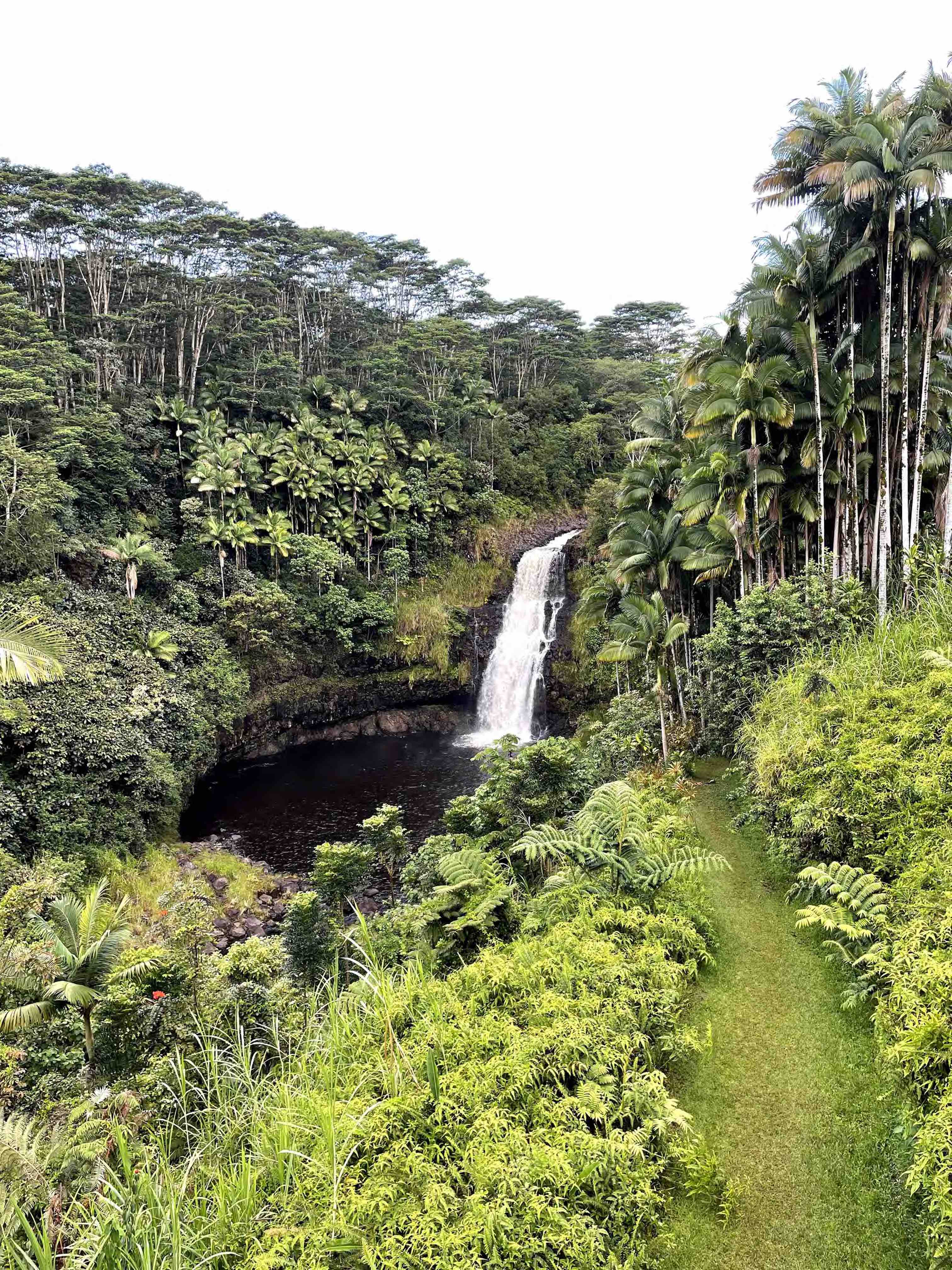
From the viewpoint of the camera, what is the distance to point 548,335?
137 ft

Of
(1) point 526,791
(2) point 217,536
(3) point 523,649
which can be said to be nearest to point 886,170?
(1) point 526,791

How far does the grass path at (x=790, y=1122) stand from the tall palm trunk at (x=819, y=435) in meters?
10.3

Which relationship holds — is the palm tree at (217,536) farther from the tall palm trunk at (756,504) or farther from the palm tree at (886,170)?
the palm tree at (886,170)

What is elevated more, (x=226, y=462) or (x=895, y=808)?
(x=226, y=462)

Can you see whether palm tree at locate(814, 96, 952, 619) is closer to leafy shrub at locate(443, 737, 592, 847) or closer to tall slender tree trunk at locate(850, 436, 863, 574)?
tall slender tree trunk at locate(850, 436, 863, 574)

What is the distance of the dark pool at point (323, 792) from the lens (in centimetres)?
1938

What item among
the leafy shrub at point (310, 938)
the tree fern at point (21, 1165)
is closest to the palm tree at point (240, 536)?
the leafy shrub at point (310, 938)

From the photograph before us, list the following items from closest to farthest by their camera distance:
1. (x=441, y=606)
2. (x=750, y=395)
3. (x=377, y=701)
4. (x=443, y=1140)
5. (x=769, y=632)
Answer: (x=443, y=1140), (x=769, y=632), (x=750, y=395), (x=377, y=701), (x=441, y=606)

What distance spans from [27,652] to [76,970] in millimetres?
4056

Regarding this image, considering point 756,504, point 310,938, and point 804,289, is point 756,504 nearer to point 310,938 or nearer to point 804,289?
point 804,289

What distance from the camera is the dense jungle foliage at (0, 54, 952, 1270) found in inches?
153

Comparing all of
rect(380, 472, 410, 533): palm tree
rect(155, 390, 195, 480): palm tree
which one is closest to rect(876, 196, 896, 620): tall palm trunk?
rect(380, 472, 410, 533): palm tree

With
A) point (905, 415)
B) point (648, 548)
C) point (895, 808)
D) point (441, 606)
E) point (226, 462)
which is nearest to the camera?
point (895, 808)

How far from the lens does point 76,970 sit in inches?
332
